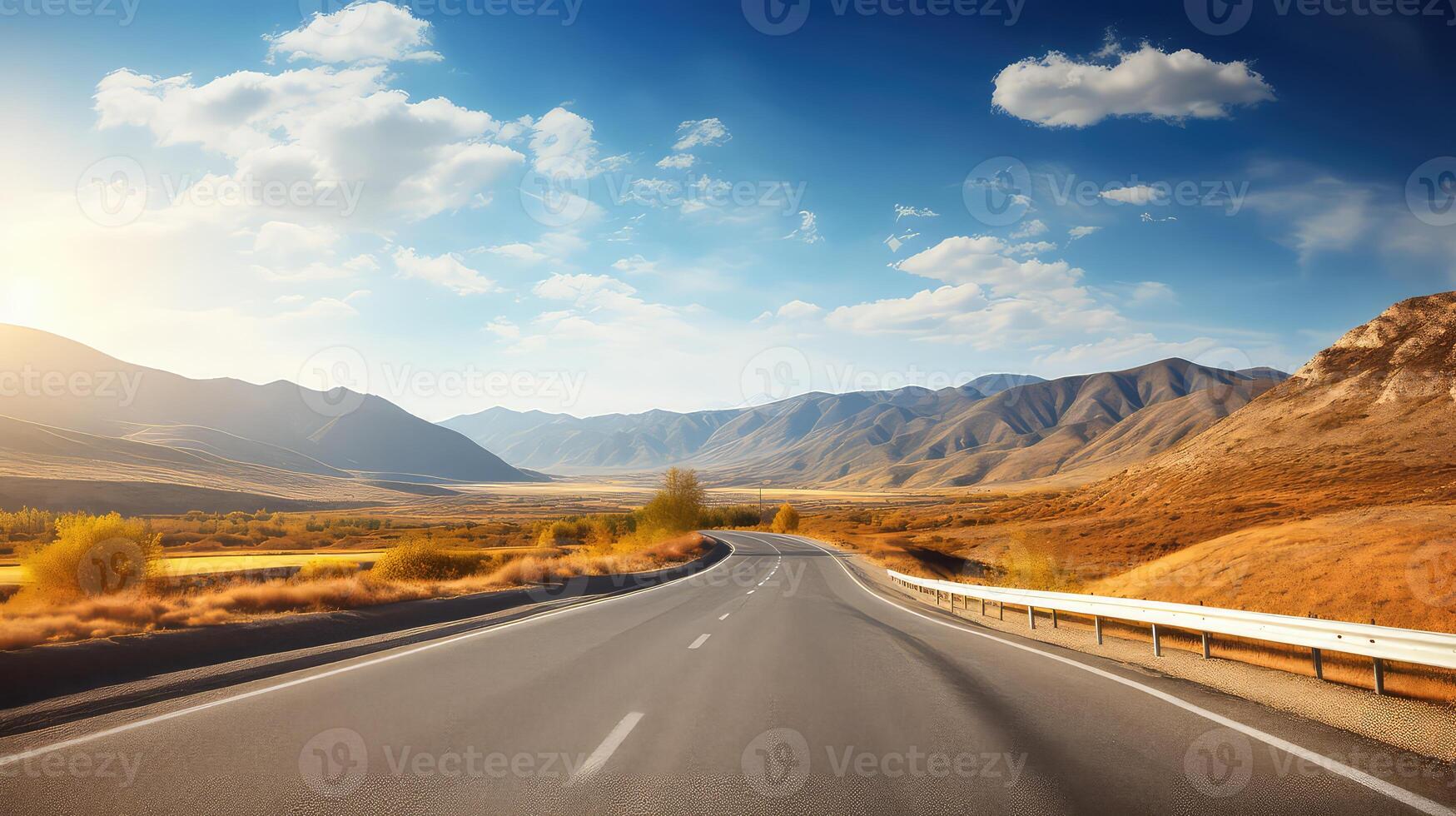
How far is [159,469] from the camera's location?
131875 millimetres

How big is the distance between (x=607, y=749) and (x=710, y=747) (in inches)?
32.6

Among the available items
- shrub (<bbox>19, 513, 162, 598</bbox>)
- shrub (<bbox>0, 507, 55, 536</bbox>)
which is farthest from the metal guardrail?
shrub (<bbox>0, 507, 55, 536</bbox>)

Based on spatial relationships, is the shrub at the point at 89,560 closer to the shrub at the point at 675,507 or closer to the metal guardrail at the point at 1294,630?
the metal guardrail at the point at 1294,630

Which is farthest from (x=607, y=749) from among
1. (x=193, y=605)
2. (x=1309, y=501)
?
(x=1309, y=501)

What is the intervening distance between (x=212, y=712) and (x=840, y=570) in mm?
32063

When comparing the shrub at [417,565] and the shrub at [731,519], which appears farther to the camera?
the shrub at [731,519]

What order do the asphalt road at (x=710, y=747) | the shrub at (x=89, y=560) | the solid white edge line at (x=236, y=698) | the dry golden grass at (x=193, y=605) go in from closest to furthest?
the asphalt road at (x=710, y=747)
the solid white edge line at (x=236, y=698)
the dry golden grass at (x=193, y=605)
the shrub at (x=89, y=560)

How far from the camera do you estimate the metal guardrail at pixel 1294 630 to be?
245 inches

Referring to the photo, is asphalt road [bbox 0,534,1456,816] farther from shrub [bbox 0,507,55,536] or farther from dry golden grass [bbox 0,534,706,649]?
shrub [bbox 0,507,55,536]

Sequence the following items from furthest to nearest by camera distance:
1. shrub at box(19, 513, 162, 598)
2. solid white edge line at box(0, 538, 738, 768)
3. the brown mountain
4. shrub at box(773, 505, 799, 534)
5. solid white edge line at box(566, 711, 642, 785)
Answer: shrub at box(773, 505, 799, 534) < the brown mountain < shrub at box(19, 513, 162, 598) < solid white edge line at box(0, 538, 738, 768) < solid white edge line at box(566, 711, 642, 785)

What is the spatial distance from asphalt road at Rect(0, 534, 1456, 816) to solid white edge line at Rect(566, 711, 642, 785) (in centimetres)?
2

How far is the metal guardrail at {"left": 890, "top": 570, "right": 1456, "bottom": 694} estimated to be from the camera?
621cm

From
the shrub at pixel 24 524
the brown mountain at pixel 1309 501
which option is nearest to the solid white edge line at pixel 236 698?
the brown mountain at pixel 1309 501

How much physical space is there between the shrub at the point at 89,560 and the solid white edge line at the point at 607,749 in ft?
76.7
